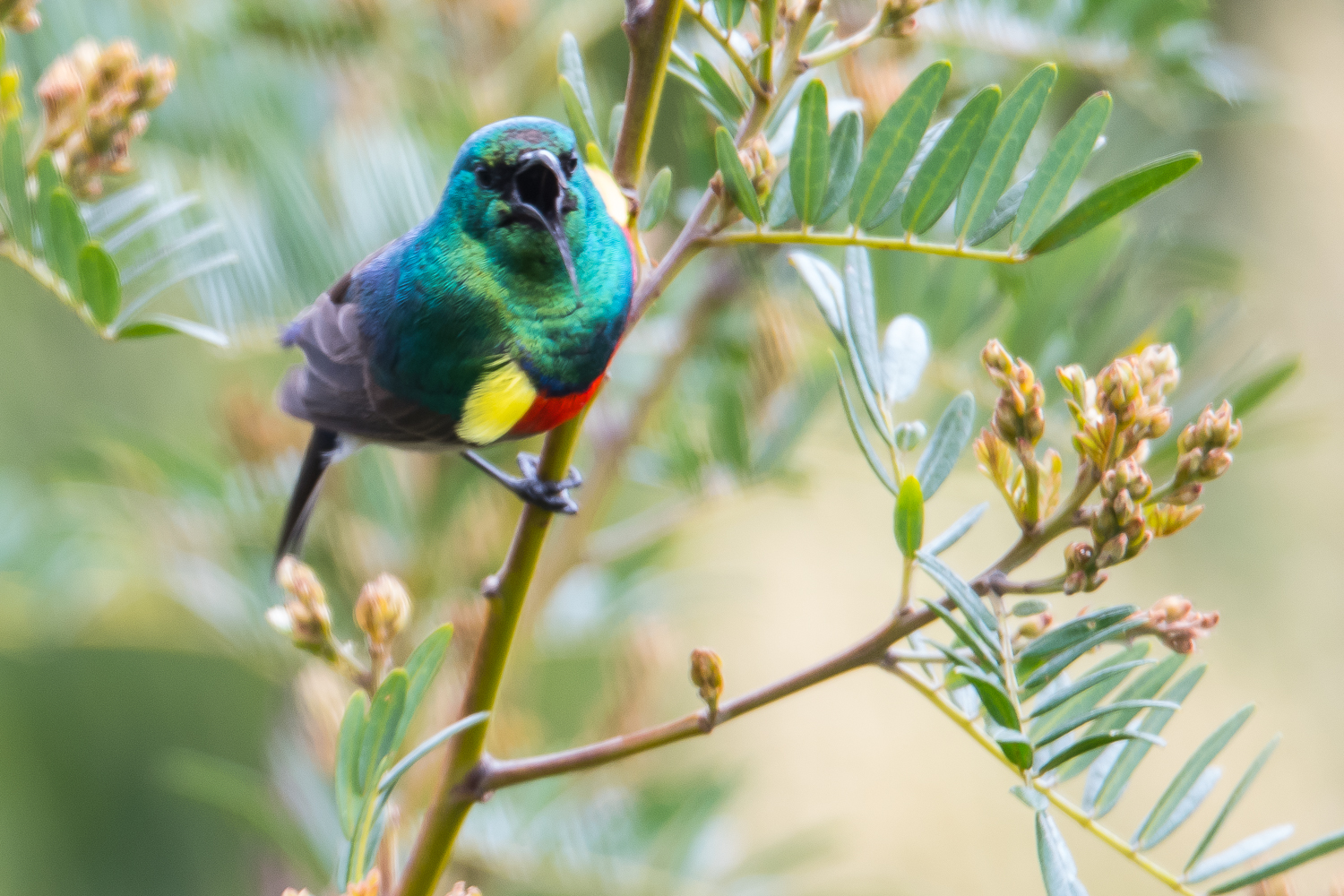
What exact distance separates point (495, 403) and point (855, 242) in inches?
7.8

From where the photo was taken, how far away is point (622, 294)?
0.49m

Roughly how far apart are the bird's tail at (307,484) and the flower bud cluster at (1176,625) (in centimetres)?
48

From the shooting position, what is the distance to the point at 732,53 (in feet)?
1.14

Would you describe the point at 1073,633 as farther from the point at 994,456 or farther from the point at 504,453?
the point at 504,453

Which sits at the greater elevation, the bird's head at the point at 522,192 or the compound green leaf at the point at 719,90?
the compound green leaf at the point at 719,90

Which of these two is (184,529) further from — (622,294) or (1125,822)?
(1125,822)

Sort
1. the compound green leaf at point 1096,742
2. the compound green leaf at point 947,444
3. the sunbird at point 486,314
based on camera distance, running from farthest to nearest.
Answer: the sunbird at point 486,314 → the compound green leaf at point 947,444 → the compound green leaf at point 1096,742

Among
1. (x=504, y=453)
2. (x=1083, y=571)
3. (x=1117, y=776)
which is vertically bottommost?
(x=504, y=453)

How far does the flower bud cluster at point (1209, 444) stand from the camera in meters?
0.30

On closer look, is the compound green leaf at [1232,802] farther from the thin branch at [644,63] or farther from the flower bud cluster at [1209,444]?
the thin branch at [644,63]

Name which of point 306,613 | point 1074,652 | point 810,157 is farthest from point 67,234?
point 1074,652

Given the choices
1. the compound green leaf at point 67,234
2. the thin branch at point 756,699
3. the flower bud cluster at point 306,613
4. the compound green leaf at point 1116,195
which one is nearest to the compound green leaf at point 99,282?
the compound green leaf at point 67,234

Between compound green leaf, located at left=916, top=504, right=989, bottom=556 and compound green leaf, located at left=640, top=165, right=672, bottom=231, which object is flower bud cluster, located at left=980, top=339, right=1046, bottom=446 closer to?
compound green leaf, located at left=916, top=504, right=989, bottom=556

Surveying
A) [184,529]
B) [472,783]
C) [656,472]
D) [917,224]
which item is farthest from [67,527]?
[917,224]
